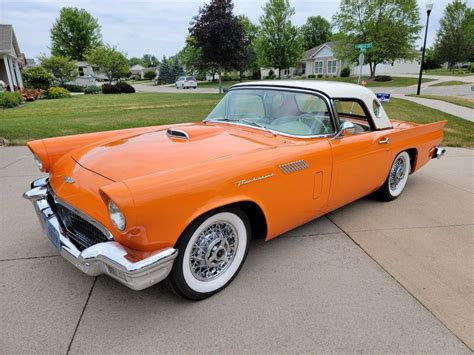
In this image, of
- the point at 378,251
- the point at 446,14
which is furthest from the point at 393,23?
the point at 378,251

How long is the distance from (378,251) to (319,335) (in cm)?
131

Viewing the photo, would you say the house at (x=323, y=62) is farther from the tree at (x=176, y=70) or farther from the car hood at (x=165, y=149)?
the car hood at (x=165, y=149)

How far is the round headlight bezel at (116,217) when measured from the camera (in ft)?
6.46

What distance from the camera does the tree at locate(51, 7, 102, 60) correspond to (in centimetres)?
5422

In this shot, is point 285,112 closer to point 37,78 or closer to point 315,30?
point 37,78

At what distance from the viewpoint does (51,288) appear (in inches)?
99.7

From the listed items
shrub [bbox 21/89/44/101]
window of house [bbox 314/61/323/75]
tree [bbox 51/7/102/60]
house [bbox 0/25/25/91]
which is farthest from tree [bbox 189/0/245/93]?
tree [bbox 51/7/102/60]

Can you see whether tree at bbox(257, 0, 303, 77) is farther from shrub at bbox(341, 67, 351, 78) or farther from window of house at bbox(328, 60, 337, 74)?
window of house at bbox(328, 60, 337, 74)

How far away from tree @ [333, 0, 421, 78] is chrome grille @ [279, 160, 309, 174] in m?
35.8

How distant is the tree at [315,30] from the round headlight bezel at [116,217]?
253 feet

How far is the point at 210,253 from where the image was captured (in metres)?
2.42

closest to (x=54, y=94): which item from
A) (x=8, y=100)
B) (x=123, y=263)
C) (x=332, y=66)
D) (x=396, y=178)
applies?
(x=8, y=100)

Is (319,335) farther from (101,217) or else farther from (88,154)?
(88,154)

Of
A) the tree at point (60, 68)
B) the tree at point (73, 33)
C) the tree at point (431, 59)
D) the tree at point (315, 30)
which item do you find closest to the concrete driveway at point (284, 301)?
the tree at point (60, 68)
